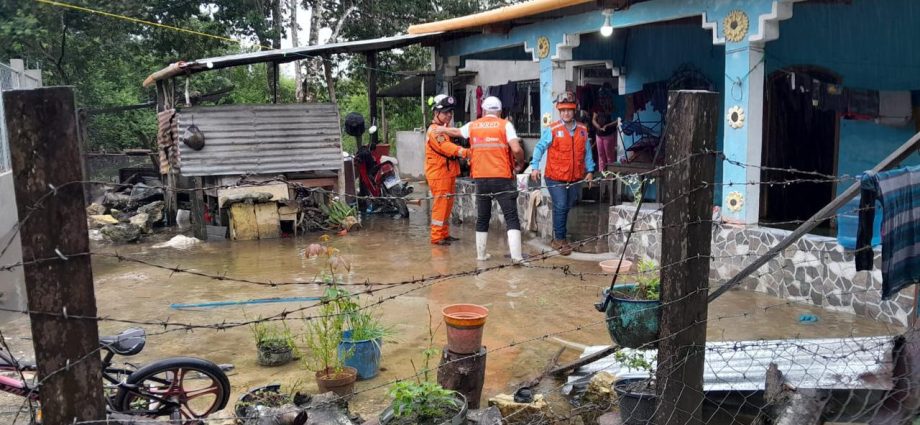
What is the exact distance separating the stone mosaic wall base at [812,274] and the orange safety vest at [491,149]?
2.09m

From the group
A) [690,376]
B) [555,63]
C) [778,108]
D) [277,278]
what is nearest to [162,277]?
[277,278]

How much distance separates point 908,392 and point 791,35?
739cm

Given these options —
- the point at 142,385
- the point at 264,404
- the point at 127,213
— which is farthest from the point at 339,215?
the point at 142,385

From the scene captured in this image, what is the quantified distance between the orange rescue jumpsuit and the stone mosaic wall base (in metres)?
3.14

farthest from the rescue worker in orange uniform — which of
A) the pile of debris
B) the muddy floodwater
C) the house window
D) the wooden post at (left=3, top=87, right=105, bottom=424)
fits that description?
the wooden post at (left=3, top=87, right=105, bottom=424)

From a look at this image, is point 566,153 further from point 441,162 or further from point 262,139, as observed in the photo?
point 262,139

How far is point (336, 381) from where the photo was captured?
4.45 meters

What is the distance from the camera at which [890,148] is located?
8.91 meters

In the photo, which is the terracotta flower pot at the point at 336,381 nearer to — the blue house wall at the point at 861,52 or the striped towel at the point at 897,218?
the striped towel at the point at 897,218

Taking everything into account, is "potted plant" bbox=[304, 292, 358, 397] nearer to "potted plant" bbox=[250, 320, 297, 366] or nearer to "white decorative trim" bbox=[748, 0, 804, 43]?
"potted plant" bbox=[250, 320, 297, 366]

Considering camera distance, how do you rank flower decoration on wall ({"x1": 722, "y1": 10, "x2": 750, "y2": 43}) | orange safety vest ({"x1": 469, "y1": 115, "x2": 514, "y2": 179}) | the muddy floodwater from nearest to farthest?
the muddy floodwater
flower decoration on wall ({"x1": 722, "y1": 10, "x2": 750, "y2": 43})
orange safety vest ({"x1": 469, "y1": 115, "x2": 514, "y2": 179})

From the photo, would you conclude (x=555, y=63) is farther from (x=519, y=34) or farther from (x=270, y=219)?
(x=270, y=219)

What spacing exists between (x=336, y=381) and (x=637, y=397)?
5.98 ft

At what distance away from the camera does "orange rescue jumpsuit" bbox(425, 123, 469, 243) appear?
9117 millimetres
